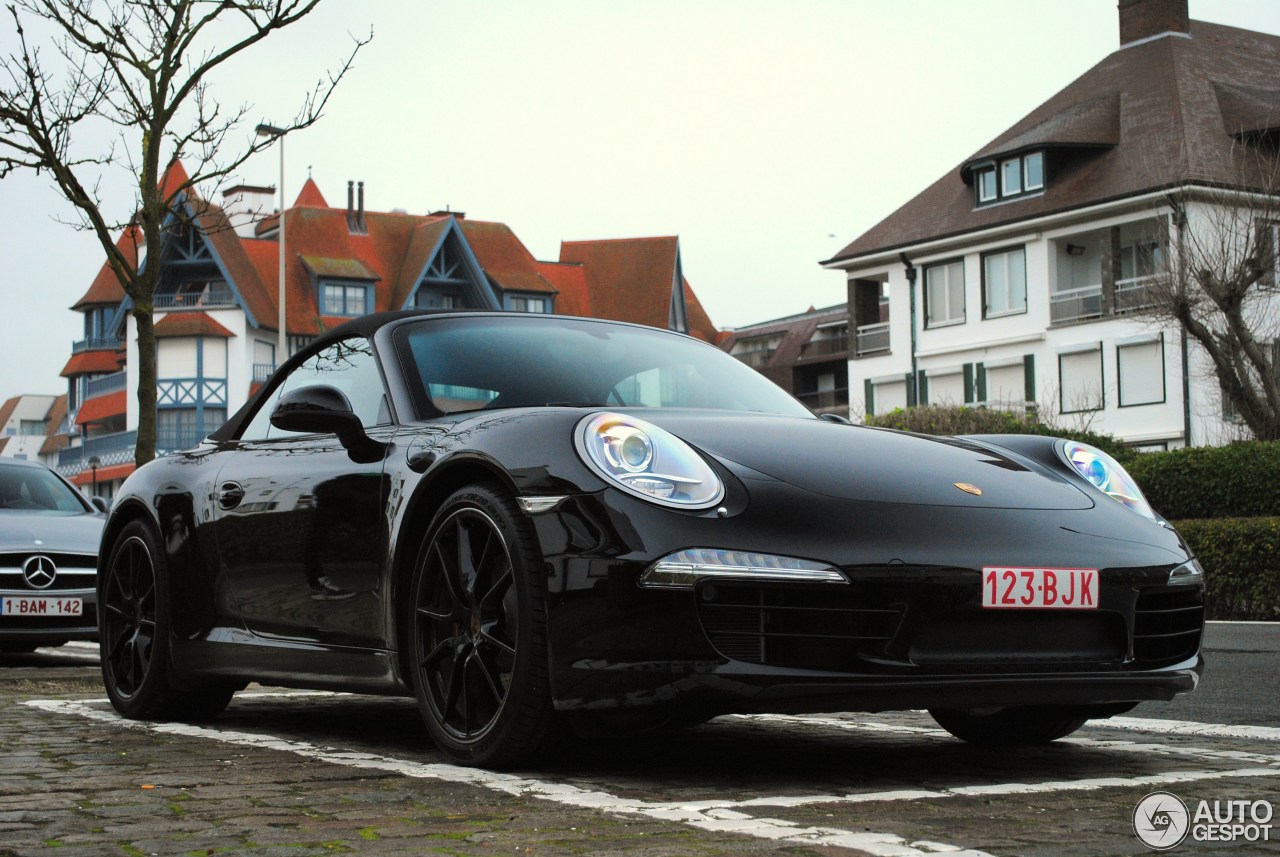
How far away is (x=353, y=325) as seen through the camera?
19.3 feet

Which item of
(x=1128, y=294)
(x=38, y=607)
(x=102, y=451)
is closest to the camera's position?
(x=38, y=607)

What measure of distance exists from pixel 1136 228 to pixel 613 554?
4128 centimetres

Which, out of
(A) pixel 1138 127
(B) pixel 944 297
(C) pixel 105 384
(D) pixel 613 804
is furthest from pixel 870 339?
(D) pixel 613 804

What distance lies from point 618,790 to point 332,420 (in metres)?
1.68

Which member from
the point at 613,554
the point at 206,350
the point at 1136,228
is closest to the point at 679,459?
the point at 613,554

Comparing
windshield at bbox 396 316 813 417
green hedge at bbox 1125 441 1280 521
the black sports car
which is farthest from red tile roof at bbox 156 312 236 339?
windshield at bbox 396 316 813 417

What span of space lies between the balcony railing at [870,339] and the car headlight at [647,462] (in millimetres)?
47183

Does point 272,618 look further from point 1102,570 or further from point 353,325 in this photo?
point 1102,570

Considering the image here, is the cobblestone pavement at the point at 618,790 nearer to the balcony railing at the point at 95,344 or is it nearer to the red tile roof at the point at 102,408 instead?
the red tile roof at the point at 102,408

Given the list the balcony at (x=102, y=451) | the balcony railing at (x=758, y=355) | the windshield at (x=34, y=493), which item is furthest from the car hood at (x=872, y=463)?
the balcony railing at (x=758, y=355)

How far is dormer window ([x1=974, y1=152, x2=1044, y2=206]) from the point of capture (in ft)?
148

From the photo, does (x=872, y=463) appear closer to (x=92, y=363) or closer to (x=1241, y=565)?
(x=1241, y=565)

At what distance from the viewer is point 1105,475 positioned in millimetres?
5133

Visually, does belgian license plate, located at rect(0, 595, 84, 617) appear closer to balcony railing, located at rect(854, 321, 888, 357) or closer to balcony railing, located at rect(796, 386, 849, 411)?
balcony railing, located at rect(854, 321, 888, 357)
